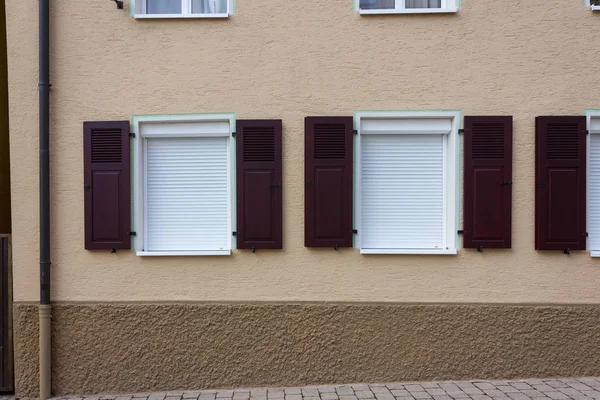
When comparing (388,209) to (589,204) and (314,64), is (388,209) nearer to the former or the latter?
(314,64)

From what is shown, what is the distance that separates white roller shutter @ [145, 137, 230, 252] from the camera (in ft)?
17.9

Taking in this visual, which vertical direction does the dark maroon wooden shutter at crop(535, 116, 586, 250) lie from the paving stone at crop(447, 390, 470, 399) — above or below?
above

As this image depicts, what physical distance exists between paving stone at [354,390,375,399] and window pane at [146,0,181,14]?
15.7ft

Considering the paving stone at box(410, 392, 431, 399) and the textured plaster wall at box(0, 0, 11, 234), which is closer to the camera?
the paving stone at box(410, 392, 431, 399)

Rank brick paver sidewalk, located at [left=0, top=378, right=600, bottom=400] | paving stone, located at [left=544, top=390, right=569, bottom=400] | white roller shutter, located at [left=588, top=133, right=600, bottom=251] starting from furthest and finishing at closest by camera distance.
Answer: white roller shutter, located at [left=588, top=133, right=600, bottom=251] < brick paver sidewalk, located at [left=0, top=378, right=600, bottom=400] < paving stone, located at [left=544, top=390, right=569, bottom=400]

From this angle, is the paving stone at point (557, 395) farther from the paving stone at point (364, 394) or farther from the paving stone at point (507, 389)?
the paving stone at point (364, 394)

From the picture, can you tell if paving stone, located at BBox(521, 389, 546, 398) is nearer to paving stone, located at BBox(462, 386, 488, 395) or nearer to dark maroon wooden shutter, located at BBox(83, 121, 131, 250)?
paving stone, located at BBox(462, 386, 488, 395)

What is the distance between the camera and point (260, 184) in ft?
17.2

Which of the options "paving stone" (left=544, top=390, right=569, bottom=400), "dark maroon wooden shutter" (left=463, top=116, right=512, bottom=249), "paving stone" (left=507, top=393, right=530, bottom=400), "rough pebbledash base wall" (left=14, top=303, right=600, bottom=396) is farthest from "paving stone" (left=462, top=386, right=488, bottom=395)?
"dark maroon wooden shutter" (left=463, top=116, right=512, bottom=249)

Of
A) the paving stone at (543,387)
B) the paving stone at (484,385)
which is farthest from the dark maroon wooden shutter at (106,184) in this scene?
the paving stone at (543,387)

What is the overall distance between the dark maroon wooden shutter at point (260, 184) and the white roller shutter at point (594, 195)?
3575 millimetres

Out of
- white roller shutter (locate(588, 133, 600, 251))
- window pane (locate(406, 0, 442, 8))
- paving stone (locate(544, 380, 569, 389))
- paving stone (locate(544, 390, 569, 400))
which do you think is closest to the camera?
paving stone (locate(544, 390, 569, 400))

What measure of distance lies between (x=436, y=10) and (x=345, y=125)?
1.63 meters

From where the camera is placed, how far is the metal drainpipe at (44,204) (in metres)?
5.13
